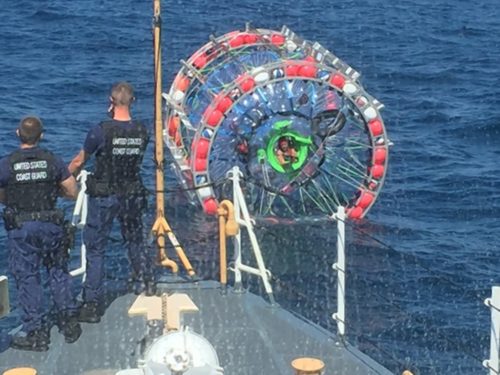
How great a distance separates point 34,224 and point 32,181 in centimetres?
A: 36

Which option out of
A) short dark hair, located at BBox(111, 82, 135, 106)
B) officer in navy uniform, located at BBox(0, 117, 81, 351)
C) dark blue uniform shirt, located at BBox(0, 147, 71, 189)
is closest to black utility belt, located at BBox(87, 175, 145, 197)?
officer in navy uniform, located at BBox(0, 117, 81, 351)

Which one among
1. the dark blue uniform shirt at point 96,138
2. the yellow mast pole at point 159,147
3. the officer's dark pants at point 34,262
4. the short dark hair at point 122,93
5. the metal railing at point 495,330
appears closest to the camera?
the metal railing at point 495,330

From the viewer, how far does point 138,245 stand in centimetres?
1005

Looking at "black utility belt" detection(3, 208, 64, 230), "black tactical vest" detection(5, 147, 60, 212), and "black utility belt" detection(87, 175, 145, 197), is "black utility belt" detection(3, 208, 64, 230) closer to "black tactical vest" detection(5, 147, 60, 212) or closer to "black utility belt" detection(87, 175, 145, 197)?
"black tactical vest" detection(5, 147, 60, 212)

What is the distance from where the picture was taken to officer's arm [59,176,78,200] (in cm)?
896

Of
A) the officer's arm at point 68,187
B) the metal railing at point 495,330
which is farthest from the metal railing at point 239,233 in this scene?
the metal railing at point 495,330

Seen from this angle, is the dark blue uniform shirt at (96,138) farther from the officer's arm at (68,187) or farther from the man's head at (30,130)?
the man's head at (30,130)

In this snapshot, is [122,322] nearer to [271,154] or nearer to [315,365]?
[315,365]

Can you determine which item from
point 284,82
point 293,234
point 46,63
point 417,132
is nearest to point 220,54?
point 284,82

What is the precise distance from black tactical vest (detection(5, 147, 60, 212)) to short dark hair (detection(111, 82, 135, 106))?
0.83m

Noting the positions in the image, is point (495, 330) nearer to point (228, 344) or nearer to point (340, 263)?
point (340, 263)

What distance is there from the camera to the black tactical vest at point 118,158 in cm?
940

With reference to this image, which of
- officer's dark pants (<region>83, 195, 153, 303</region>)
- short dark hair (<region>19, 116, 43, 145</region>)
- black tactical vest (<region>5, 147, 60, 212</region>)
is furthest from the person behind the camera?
officer's dark pants (<region>83, 195, 153, 303</region>)

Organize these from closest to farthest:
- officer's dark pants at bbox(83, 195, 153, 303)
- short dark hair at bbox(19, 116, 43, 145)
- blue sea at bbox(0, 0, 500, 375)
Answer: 1. short dark hair at bbox(19, 116, 43, 145)
2. officer's dark pants at bbox(83, 195, 153, 303)
3. blue sea at bbox(0, 0, 500, 375)
